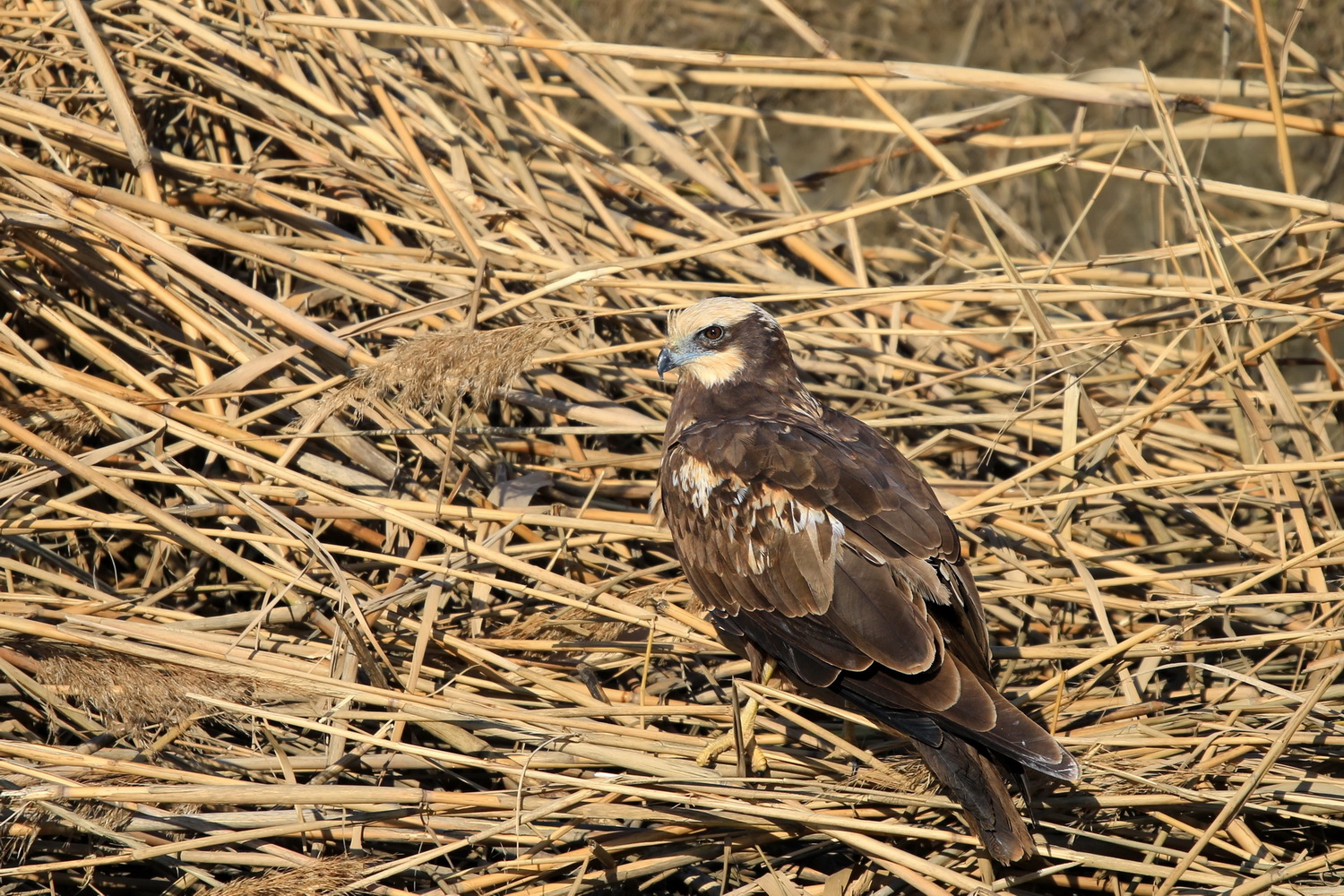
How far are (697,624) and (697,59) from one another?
1.78m

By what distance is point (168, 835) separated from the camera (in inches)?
107

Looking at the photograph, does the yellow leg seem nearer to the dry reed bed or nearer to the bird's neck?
the dry reed bed

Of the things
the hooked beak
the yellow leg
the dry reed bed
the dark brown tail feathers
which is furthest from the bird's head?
the dark brown tail feathers

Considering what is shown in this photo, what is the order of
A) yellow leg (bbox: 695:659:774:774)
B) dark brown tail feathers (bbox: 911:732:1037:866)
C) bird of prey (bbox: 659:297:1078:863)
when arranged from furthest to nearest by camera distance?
yellow leg (bbox: 695:659:774:774) → bird of prey (bbox: 659:297:1078:863) → dark brown tail feathers (bbox: 911:732:1037:866)

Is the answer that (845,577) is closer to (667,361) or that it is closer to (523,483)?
(667,361)

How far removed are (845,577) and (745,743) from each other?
54 centimetres

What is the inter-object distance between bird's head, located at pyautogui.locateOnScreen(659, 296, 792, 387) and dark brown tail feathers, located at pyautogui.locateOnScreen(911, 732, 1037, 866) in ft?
4.42

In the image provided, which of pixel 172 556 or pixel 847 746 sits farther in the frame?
pixel 172 556

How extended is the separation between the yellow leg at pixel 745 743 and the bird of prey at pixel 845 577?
26 mm

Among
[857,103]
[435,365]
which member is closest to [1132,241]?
[857,103]

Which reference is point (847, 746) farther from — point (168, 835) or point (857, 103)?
point (857, 103)

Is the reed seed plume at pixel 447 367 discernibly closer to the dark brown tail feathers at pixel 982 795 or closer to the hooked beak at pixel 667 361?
the hooked beak at pixel 667 361

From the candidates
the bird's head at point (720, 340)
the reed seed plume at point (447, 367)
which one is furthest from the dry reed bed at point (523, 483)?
the bird's head at point (720, 340)

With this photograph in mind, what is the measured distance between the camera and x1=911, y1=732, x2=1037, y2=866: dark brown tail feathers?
2.54m
